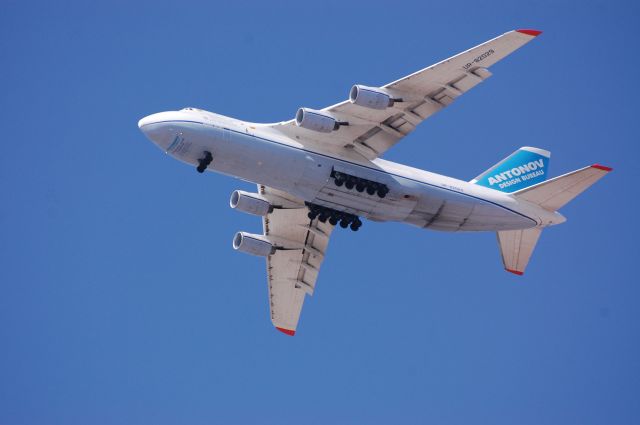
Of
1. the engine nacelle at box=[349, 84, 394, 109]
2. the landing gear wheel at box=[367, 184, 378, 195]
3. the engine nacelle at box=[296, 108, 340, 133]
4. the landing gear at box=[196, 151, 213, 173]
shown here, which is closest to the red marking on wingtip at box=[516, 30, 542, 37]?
the engine nacelle at box=[349, 84, 394, 109]

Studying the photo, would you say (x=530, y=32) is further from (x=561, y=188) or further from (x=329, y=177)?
(x=329, y=177)

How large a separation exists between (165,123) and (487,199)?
9.69 meters

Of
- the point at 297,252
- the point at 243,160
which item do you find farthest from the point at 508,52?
the point at 297,252

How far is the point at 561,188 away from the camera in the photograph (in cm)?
3200

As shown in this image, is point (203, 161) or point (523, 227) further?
point (523, 227)

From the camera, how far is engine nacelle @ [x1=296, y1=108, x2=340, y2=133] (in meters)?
29.2

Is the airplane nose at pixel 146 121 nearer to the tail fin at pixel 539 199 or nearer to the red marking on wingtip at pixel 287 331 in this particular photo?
the red marking on wingtip at pixel 287 331

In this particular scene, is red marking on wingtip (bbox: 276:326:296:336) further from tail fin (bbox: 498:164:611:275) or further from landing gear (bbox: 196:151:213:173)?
landing gear (bbox: 196:151:213:173)

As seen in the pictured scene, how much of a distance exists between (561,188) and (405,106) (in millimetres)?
5595

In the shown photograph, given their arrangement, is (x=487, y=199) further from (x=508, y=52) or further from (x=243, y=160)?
(x=243, y=160)

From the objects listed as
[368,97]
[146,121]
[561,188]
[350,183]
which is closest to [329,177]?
[350,183]

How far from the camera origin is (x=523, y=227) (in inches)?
1288

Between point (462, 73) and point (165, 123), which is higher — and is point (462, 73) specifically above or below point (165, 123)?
above

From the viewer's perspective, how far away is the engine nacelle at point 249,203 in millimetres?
33000
